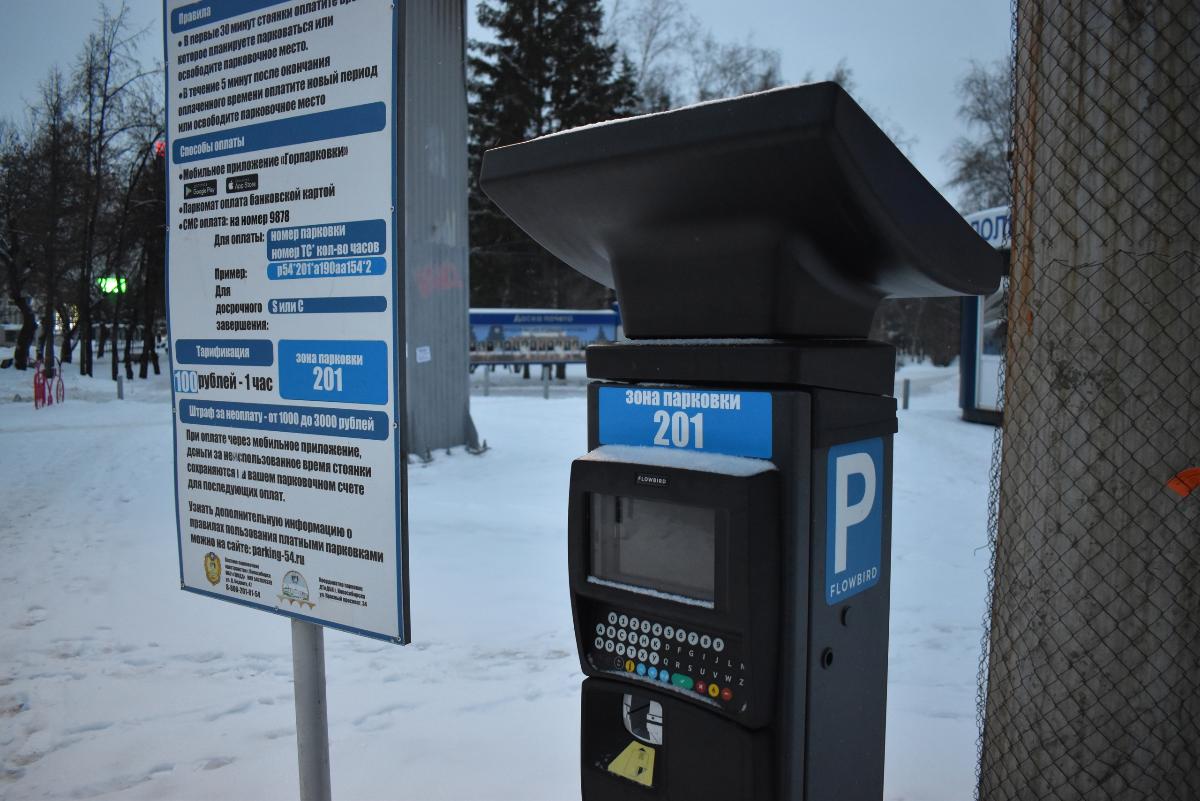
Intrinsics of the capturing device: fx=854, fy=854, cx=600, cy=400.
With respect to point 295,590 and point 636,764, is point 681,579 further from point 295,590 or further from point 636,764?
point 295,590

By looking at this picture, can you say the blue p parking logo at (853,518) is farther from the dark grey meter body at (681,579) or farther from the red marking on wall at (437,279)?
the red marking on wall at (437,279)

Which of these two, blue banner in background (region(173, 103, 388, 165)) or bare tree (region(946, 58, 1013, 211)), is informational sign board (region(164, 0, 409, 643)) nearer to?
blue banner in background (region(173, 103, 388, 165))

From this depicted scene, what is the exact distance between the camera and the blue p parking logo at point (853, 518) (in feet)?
5.90

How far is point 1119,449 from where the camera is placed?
6.84 feet

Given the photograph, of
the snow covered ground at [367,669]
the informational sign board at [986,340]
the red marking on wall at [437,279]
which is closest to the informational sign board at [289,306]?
the snow covered ground at [367,669]

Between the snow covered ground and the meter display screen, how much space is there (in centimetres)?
142

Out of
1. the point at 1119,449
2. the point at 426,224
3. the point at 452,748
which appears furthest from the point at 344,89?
the point at 426,224

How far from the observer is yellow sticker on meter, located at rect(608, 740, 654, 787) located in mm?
1897

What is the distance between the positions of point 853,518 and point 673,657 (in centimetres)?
50

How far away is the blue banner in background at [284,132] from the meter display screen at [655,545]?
0.98m

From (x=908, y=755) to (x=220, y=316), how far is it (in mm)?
2772

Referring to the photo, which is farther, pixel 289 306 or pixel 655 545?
pixel 289 306

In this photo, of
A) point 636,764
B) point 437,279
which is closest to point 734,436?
point 636,764

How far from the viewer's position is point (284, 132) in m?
2.05
